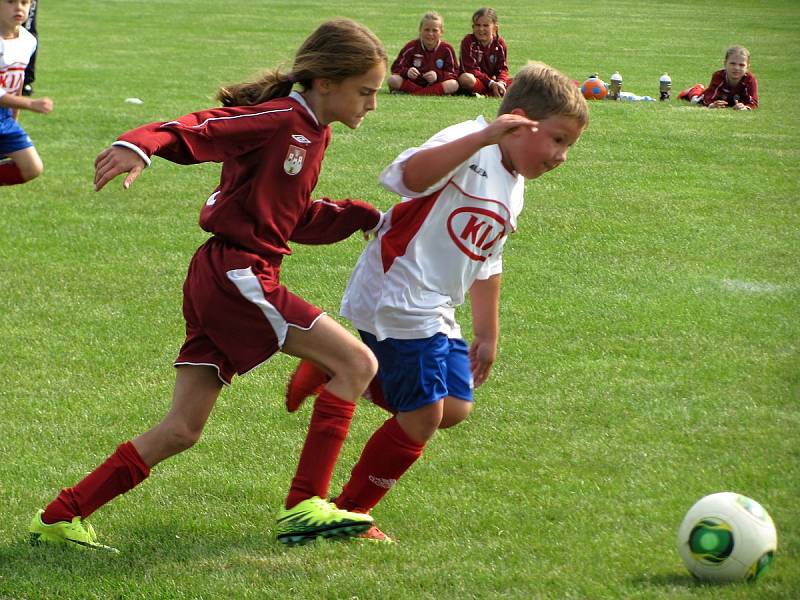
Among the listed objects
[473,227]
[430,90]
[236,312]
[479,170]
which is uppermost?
[479,170]

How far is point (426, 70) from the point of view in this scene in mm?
15430

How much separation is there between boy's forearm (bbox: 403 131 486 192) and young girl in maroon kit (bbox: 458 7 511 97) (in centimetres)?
1169

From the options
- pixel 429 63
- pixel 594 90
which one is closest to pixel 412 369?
pixel 594 90

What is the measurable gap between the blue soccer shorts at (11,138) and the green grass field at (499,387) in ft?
1.63

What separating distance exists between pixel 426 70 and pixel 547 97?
11.7 m

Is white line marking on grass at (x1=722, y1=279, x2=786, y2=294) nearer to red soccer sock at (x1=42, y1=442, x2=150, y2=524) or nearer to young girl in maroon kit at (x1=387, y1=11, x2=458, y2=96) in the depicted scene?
red soccer sock at (x1=42, y1=442, x2=150, y2=524)

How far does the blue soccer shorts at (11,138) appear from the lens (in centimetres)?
838

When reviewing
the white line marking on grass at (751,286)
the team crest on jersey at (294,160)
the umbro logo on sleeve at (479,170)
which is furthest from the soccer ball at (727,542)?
the white line marking on grass at (751,286)

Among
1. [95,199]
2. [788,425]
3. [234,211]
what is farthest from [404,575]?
[95,199]

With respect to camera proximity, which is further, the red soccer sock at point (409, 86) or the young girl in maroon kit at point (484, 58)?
the young girl in maroon kit at point (484, 58)

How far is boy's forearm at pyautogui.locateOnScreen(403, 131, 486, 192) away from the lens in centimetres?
371

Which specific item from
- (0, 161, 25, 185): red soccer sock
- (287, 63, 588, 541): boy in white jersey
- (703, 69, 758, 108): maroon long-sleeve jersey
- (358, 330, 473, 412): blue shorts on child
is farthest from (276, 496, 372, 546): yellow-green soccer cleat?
(703, 69, 758, 108): maroon long-sleeve jersey

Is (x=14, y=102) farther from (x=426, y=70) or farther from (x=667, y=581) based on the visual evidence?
(x=426, y=70)

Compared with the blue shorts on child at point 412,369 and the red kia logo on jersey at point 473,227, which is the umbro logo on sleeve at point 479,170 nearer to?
the red kia logo on jersey at point 473,227
